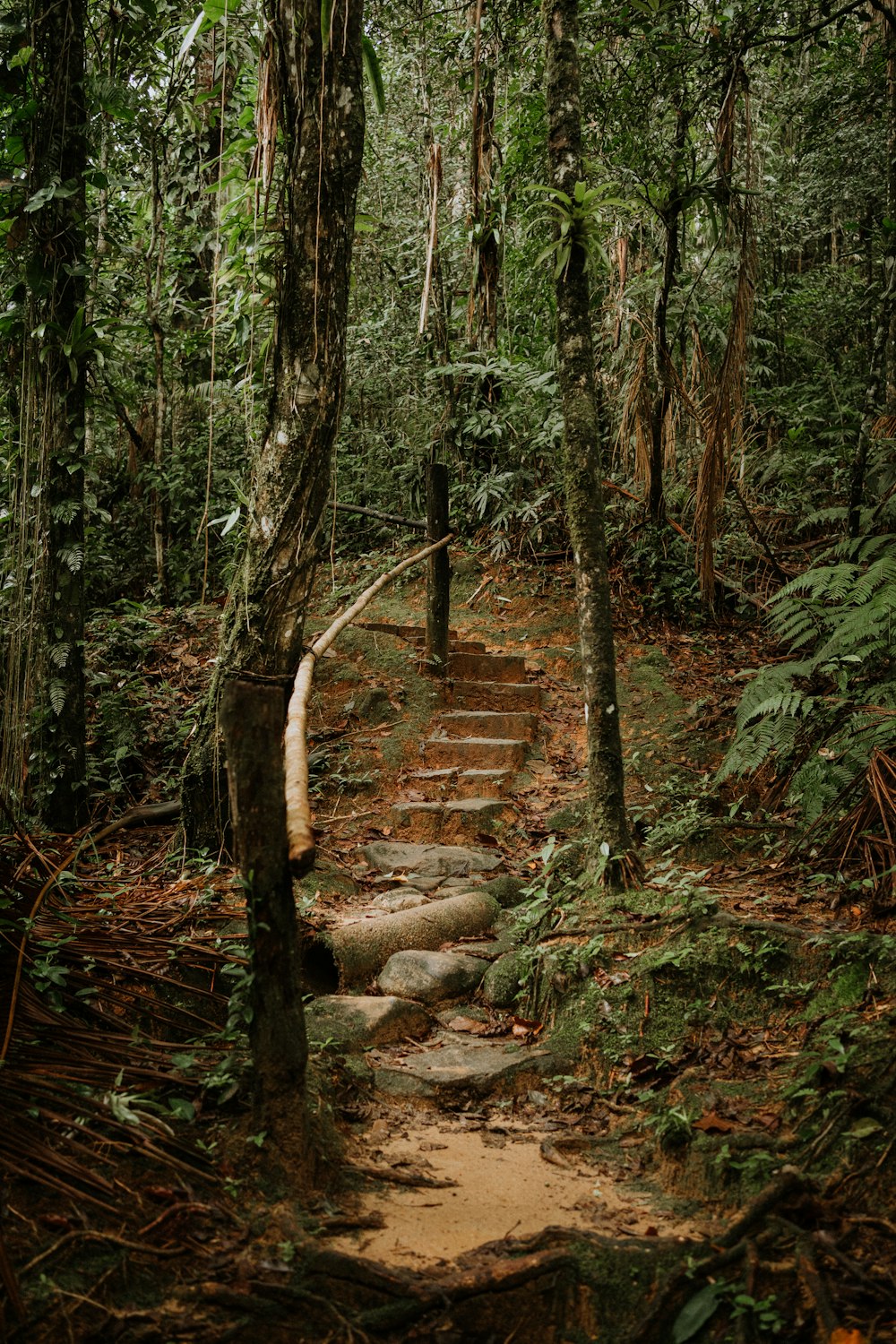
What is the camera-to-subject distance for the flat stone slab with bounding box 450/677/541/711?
256 inches

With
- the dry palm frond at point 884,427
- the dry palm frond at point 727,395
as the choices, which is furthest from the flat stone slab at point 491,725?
the dry palm frond at point 884,427

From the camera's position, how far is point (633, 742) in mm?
5746

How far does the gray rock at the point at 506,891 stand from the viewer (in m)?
4.45

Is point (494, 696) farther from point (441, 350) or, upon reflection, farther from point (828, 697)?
point (441, 350)

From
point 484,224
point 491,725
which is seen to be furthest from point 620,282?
point 491,725

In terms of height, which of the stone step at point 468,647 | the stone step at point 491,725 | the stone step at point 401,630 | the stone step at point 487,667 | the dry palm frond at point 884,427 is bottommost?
the stone step at point 491,725

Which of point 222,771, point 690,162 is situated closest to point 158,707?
point 222,771

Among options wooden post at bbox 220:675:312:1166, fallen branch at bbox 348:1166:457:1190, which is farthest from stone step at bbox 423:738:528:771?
wooden post at bbox 220:675:312:1166

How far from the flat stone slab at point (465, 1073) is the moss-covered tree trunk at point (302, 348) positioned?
1.66 meters

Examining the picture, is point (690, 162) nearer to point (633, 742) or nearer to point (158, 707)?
point (633, 742)

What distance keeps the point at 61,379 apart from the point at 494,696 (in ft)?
11.2

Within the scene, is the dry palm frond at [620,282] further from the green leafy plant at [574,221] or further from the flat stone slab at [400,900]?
the flat stone slab at [400,900]

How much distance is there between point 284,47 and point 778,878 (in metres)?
3.82

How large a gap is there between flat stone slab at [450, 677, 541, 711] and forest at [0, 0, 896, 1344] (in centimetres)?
3
